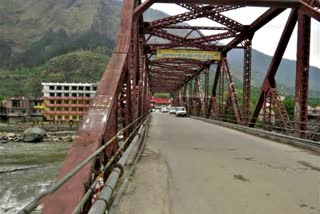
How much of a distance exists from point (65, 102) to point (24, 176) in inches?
3305

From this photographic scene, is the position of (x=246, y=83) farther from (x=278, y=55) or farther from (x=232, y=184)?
(x=232, y=184)

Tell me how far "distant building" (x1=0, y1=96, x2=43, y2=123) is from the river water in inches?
2880

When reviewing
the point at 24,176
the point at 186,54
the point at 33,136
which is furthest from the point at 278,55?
the point at 33,136

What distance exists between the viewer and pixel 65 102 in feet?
368

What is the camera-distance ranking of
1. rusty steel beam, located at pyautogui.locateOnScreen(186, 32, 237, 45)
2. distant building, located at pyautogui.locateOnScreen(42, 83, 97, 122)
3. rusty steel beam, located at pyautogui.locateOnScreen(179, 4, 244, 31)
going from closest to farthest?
rusty steel beam, located at pyautogui.locateOnScreen(179, 4, 244, 31)
rusty steel beam, located at pyautogui.locateOnScreen(186, 32, 237, 45)
distant building, located at pyautogui.locateOnScreen(42, 83, 97, 122)

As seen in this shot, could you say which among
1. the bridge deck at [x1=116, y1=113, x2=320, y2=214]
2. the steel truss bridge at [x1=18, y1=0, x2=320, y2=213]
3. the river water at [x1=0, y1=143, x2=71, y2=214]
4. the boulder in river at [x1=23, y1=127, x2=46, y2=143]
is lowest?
the boulder in river at [x1=23, y1=127, x2=46, y2=143]

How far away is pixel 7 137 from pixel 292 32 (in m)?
61.3

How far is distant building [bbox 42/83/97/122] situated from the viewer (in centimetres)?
11119

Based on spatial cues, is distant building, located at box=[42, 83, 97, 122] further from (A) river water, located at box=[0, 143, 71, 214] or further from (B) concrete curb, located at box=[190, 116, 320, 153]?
(B) concrete curb, located at box=[190, 116, 320, 153]

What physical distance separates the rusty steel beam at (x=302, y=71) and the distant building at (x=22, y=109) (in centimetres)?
10570

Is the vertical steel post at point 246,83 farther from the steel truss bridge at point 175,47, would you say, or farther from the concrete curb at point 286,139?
the concrete curb at point 286,139

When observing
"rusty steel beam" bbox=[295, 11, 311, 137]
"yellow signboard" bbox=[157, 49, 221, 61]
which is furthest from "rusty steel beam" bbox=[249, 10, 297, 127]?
"yellow signboard" bbox=[157, 49, 221, 61]

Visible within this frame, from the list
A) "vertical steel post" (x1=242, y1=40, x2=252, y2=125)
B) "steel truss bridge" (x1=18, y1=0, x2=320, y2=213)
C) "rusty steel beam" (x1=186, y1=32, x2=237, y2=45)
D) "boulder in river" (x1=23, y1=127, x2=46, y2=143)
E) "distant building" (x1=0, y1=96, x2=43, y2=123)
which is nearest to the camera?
"steel truss bridge" (x1=18, y1=0, x2=320, y2=213)

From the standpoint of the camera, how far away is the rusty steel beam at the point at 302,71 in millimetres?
13453
